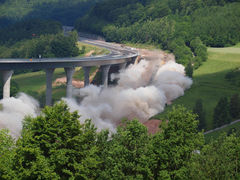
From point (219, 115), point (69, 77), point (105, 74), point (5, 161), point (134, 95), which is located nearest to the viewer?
point (5, 161)

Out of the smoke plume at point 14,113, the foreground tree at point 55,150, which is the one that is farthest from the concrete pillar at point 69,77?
the foreground tree at point 55,150

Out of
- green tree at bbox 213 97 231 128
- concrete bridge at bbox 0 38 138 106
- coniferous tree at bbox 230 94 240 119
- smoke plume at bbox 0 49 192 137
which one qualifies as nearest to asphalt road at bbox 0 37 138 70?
concrete bridge at bbox 0 38 138 106

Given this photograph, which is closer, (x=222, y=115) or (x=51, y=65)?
(x=222, y=115)

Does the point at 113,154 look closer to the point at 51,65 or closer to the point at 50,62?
the point at 50,62

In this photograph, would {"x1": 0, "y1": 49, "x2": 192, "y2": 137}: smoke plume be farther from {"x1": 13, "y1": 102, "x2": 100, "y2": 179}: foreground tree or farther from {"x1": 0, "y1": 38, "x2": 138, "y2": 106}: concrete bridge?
{"x1": 13, "y1": 102, "x2": 100, "y2": 179}: foreground tree

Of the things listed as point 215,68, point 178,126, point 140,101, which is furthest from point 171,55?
point 178,126

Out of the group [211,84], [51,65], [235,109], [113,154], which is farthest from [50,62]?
[113,154]
